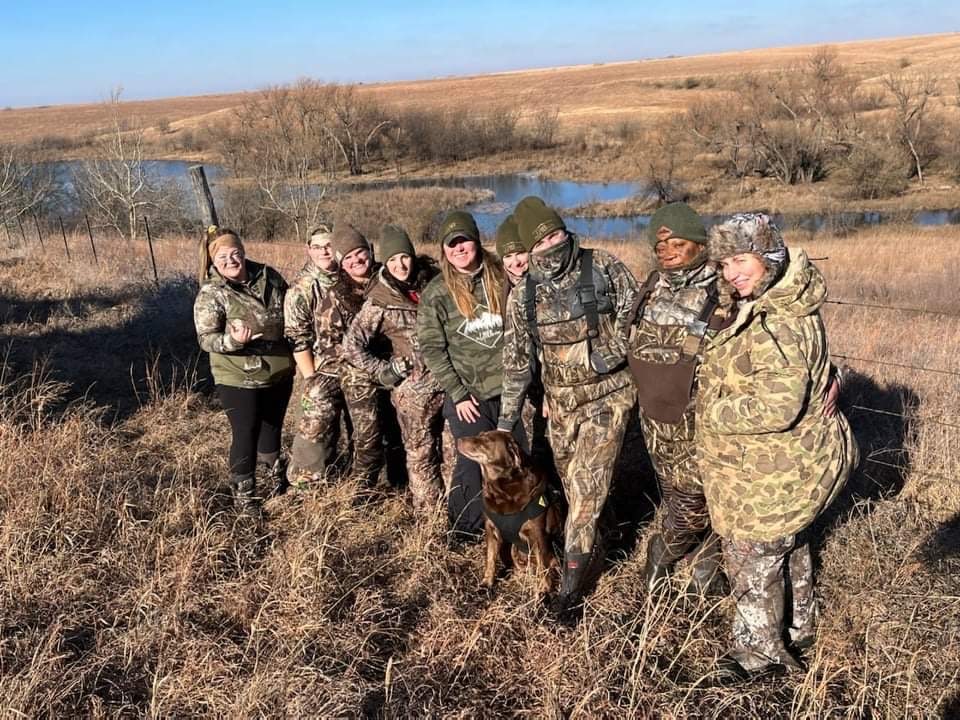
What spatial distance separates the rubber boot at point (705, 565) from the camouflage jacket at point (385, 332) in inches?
65.3

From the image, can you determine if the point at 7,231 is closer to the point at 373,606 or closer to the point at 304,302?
the point at 304,302

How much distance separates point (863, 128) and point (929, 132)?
9.30 feet

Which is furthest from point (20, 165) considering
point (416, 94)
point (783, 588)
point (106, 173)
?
point (416, 94)

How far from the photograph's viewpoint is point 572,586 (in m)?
3.40

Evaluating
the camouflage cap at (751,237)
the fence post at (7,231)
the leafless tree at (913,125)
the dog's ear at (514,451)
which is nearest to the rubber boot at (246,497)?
the dog's ear at (514,451)

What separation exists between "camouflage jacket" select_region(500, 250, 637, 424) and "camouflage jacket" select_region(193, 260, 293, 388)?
1.61 metres

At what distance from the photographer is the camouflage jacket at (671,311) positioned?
2.85 m

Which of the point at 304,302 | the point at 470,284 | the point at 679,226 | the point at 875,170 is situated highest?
the point at 679,226

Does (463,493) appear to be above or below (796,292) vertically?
below

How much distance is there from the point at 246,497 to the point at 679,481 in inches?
103

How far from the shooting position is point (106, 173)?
26234 millimetres

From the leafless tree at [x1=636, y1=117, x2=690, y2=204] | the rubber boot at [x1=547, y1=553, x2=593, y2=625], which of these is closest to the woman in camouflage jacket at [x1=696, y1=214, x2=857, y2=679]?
the rubber boot at [x1=547, y1=553, x2=593, y2=625]

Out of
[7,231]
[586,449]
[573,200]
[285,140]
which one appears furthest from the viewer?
[285,140]

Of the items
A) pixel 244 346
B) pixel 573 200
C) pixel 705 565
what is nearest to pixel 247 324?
pixel 244 346
